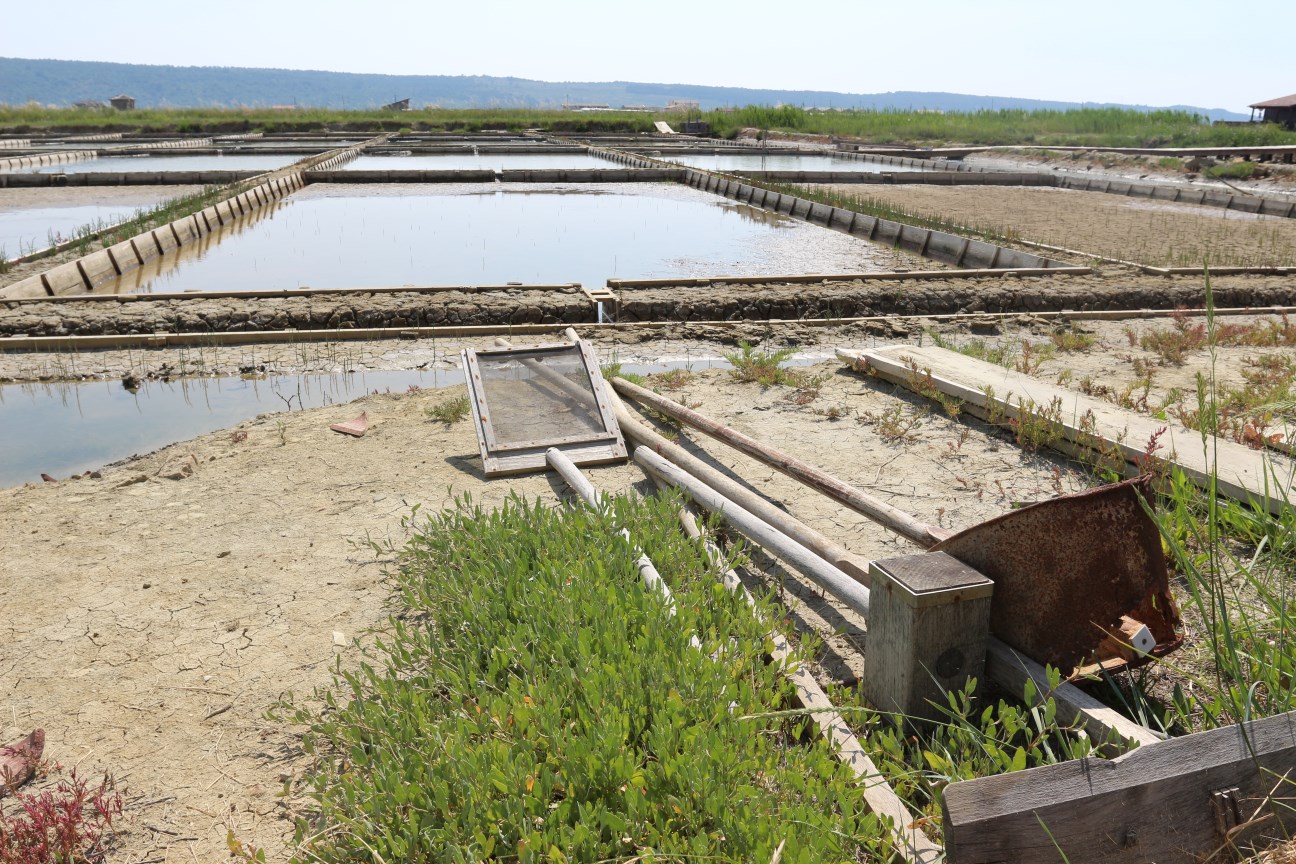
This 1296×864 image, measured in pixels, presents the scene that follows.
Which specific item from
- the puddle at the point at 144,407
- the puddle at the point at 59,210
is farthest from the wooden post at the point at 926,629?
the puddle at the point at 59,210

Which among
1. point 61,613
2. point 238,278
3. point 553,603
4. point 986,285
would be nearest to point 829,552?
point 553,603

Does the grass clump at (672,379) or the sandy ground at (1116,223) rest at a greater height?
the sandy ground at (1116,223)

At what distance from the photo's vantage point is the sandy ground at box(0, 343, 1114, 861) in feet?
8.92

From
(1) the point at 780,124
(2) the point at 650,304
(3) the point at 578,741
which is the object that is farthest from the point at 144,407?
(1) the point at 780,124

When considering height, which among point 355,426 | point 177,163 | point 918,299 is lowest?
point 355,426

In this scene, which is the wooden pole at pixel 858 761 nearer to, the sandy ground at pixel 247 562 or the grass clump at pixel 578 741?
the grass clump at pixel 578 741

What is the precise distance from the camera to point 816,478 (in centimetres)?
394

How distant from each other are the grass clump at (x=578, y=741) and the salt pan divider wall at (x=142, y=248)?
8.56m

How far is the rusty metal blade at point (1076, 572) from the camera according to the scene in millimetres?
2398

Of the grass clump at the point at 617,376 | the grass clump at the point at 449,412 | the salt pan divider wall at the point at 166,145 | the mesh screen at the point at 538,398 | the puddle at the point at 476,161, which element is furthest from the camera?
the salt pan divider wall at the point at 166,145

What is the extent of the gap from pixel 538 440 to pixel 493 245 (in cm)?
899

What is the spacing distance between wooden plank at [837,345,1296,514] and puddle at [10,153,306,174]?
70.5ft

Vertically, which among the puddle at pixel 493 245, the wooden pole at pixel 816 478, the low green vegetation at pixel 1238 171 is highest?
the low green vegetation at pixel 1238 171

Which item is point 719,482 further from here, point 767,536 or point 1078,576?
point 1078,576
